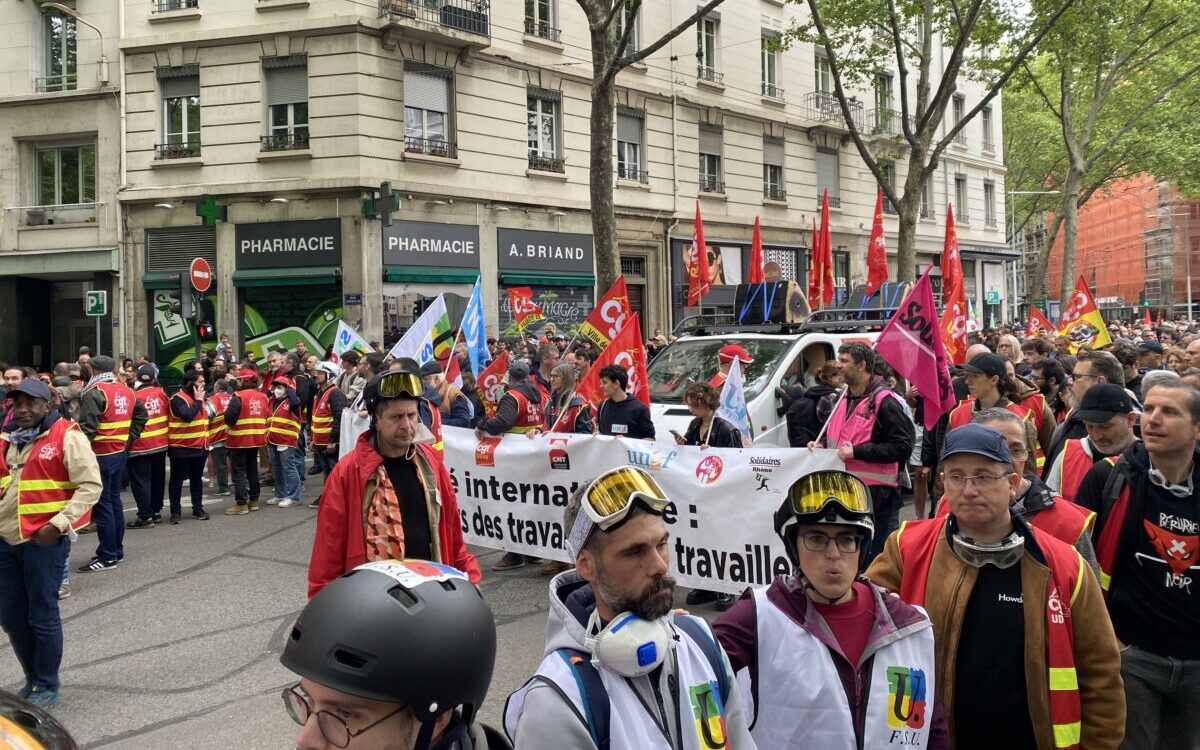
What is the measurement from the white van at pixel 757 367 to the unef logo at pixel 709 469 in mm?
1910

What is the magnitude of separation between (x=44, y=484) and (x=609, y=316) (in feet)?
18.1

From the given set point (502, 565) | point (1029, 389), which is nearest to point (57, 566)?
point (502, 565)

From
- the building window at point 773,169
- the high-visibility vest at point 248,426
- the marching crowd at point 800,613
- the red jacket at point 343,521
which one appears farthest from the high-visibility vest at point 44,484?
the building window at point 773,169

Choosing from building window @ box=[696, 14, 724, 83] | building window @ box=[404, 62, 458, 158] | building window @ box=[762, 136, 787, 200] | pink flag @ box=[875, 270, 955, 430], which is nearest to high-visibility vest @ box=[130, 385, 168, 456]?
pink flag @ box=[875, 270, 955, 430]

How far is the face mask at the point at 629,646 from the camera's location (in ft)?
6.50

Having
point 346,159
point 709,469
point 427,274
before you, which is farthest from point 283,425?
point 346,159

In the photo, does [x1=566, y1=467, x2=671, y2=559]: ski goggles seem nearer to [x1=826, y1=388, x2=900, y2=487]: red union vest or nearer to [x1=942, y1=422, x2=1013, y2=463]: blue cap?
[x1=942, y1=422, x2=1013, y2=463]: blue cap

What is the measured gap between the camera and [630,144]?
85.2 ft

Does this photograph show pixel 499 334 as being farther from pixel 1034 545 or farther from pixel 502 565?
pixel 1034 545

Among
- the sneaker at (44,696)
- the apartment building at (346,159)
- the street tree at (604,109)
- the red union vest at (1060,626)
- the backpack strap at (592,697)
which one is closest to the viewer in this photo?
the backpack strap at (592,697)

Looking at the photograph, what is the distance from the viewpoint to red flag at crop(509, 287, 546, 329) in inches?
890

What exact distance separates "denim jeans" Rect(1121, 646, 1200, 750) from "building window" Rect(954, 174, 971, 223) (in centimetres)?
3904

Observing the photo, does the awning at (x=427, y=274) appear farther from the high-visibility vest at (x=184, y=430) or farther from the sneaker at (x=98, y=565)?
the sneaker at (x=98, y=565)

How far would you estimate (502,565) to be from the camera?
8430 mm
